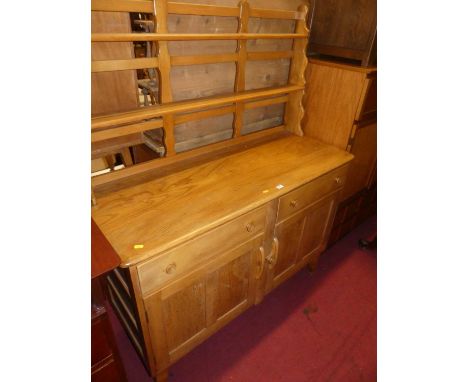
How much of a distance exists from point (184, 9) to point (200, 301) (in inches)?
52.1

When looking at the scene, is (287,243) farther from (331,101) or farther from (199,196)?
(331,101)

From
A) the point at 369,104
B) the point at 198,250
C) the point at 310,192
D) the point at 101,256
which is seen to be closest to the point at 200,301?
the point at 198,250

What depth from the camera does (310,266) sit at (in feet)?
7.37

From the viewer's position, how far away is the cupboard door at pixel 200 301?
1210mm

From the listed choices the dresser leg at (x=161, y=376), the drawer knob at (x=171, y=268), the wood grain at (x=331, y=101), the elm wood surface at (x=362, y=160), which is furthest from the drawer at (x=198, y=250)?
the elm wood surface at (x=362, y=160)

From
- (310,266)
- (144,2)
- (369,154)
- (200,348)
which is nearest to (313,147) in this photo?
(369,154)

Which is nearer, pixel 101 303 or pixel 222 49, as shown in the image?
pixel 101 303

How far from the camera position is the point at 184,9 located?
120cm

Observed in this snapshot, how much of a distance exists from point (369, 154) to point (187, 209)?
167cm

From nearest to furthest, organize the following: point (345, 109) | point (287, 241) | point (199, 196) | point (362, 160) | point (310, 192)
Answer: point (199, 196) < point (310, 192) < point (287, 241) < point (345, 109) < point (362, 160)

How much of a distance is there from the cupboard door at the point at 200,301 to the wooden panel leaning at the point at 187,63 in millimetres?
579

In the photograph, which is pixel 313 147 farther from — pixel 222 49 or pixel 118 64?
pixel 118 64
